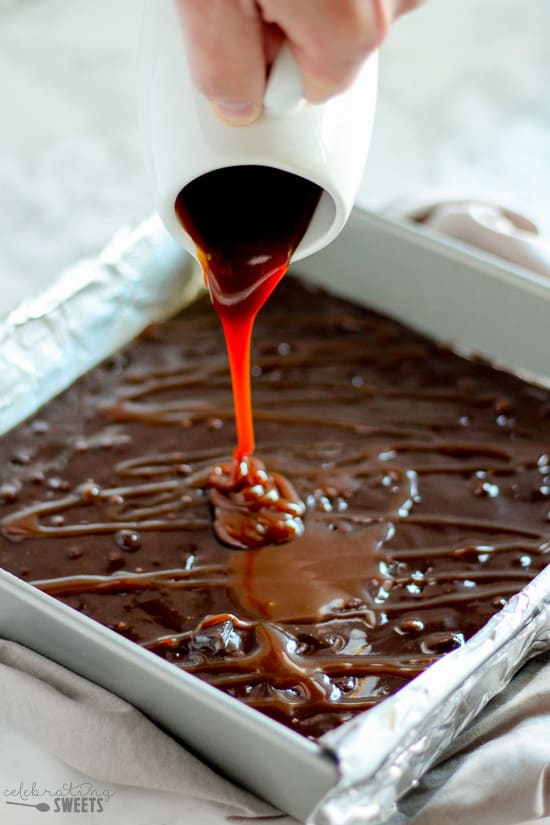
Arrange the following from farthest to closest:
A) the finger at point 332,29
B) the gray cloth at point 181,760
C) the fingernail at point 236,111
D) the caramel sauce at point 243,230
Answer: the caramel sauce at point 243,230
the gray cloth at point 181,760
the fingernail at point 236,111
the finger at point 332,29

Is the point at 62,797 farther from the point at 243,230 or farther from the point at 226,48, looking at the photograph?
the point at 226,48

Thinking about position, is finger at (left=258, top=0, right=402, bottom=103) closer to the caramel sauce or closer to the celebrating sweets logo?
the caramel sauce

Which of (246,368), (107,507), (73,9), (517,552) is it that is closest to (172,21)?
(246,368)

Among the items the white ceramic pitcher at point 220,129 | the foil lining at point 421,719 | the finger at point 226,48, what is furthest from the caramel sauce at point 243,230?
the foil lining at point 421,719

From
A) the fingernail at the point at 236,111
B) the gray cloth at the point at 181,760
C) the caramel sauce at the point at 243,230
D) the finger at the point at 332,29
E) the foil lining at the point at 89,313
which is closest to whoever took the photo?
the finger at the point at 332,29

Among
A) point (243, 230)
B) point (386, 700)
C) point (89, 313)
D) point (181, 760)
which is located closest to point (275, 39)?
point (243, 230)

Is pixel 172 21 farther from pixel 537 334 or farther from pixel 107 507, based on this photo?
pixel 537 334

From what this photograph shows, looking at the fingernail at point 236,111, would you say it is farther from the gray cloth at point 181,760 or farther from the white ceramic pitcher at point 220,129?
A: the gray cloth at point 181,760
